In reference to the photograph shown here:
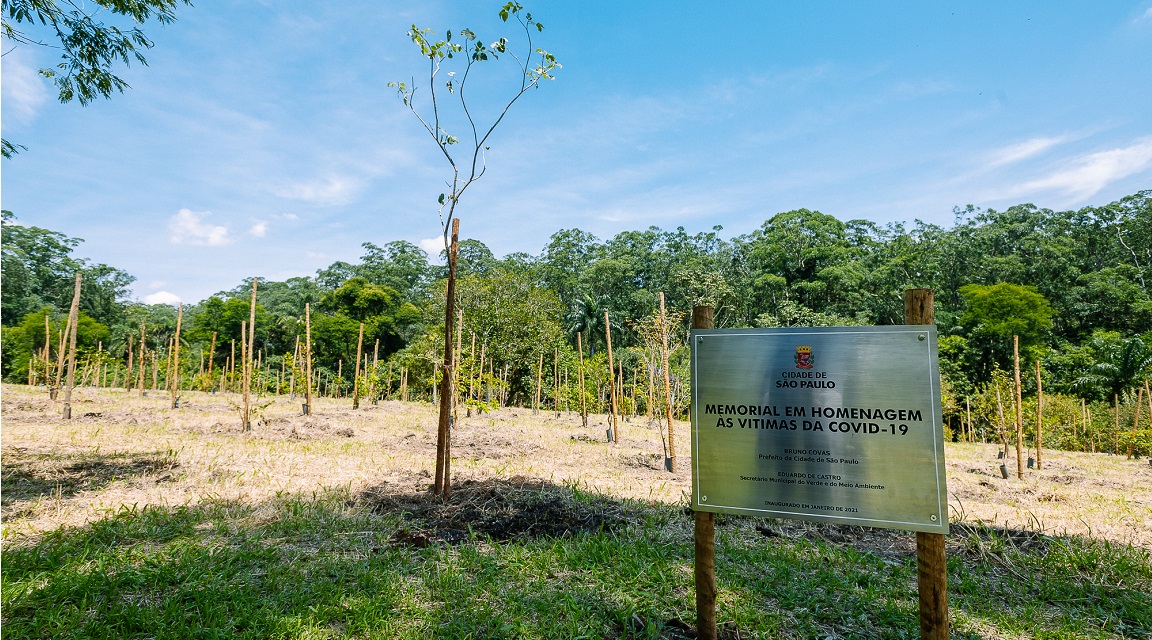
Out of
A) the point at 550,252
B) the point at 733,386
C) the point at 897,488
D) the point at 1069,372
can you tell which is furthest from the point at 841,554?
the point at 550,252

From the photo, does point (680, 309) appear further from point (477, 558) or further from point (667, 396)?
point (477, 558)

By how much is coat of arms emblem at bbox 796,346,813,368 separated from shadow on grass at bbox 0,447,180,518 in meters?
6.47

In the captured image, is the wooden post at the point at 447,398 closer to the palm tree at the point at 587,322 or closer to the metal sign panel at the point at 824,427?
the metal sign panel at the point at 824,427

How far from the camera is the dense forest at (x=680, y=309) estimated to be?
2194cm

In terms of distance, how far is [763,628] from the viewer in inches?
121

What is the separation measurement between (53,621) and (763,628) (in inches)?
155

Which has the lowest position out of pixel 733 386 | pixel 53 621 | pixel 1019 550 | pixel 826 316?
pixel 1019 550

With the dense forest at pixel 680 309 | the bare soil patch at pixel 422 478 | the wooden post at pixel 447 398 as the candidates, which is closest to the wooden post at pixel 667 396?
the bare soil patch at pixel 422 478

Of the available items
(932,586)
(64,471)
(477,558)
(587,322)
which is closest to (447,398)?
(477,558)

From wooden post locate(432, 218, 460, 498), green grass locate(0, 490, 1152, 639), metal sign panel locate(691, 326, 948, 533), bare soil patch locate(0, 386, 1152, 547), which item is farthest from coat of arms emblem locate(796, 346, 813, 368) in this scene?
wooden post locate(432, 218, 460, 498)

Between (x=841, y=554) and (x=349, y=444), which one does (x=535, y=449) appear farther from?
(x=841, y=554)

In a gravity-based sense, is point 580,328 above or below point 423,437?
above

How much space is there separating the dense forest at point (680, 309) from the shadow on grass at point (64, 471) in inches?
400

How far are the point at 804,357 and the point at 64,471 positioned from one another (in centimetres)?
803
